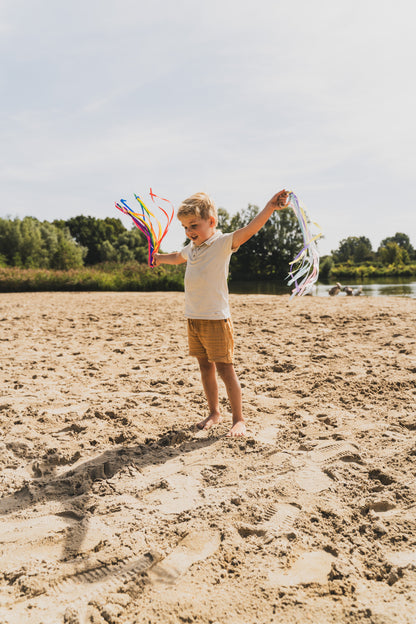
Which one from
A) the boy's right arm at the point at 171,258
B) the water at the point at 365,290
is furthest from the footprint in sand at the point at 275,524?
the water at the point at 365,290

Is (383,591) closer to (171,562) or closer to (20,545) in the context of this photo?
(171,562)

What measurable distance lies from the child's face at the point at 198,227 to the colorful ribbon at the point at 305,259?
0.57m

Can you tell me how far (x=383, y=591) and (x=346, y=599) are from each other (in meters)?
0.15

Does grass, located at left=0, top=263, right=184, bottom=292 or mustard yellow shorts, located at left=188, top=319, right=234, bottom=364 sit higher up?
grass, located at left=0, top=263, right=184, bottom=292

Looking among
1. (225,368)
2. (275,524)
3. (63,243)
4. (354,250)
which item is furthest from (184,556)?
(354,250)

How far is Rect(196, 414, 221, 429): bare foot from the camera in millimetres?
3154

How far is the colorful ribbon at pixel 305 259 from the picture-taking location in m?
3.02

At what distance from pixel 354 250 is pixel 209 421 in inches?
3299

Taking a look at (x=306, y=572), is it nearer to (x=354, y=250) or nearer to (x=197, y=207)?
(x=197, y=207)

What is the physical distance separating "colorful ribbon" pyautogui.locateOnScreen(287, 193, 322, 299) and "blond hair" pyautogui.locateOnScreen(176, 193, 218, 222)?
0.57 meters

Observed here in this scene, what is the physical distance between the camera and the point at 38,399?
368 cm

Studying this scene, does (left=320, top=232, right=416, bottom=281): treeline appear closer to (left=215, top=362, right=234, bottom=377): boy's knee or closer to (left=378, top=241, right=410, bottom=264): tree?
(left=378, top=241, right=410, bottom=264): tree

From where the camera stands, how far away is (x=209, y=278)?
285 centimetres

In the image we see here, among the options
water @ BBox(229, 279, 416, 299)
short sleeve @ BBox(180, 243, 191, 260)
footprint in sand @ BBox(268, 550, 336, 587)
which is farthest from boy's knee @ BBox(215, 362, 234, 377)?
water @ BBox(229, 279, 416, 299)
